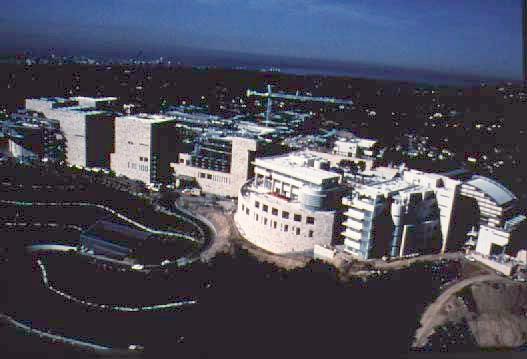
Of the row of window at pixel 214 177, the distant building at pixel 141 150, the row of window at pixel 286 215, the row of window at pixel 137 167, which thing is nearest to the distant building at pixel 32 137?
the distant building at pixel 141 150

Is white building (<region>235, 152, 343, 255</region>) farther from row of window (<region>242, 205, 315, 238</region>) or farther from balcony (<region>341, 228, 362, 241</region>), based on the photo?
balcony (<region>341, 228, 362, 241</region>)

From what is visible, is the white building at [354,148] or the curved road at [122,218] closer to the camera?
the curved road at [122,218]

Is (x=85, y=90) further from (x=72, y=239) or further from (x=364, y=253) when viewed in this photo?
(x=364, y=253)

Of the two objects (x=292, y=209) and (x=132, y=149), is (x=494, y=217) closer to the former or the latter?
(x=292, y=209)

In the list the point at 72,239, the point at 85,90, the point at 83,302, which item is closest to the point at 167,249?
the point at 72,239

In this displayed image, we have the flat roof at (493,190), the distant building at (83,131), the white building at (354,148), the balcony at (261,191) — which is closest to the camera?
the flat roof at (493,190)

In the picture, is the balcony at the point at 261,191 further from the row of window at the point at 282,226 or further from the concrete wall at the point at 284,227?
the row of window at the point at 282,226

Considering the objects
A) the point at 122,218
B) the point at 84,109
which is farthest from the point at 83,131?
the point at 122,218

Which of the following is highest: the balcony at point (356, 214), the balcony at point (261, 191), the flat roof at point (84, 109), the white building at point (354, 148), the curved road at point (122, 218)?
the flat roof at point (84, 109)
